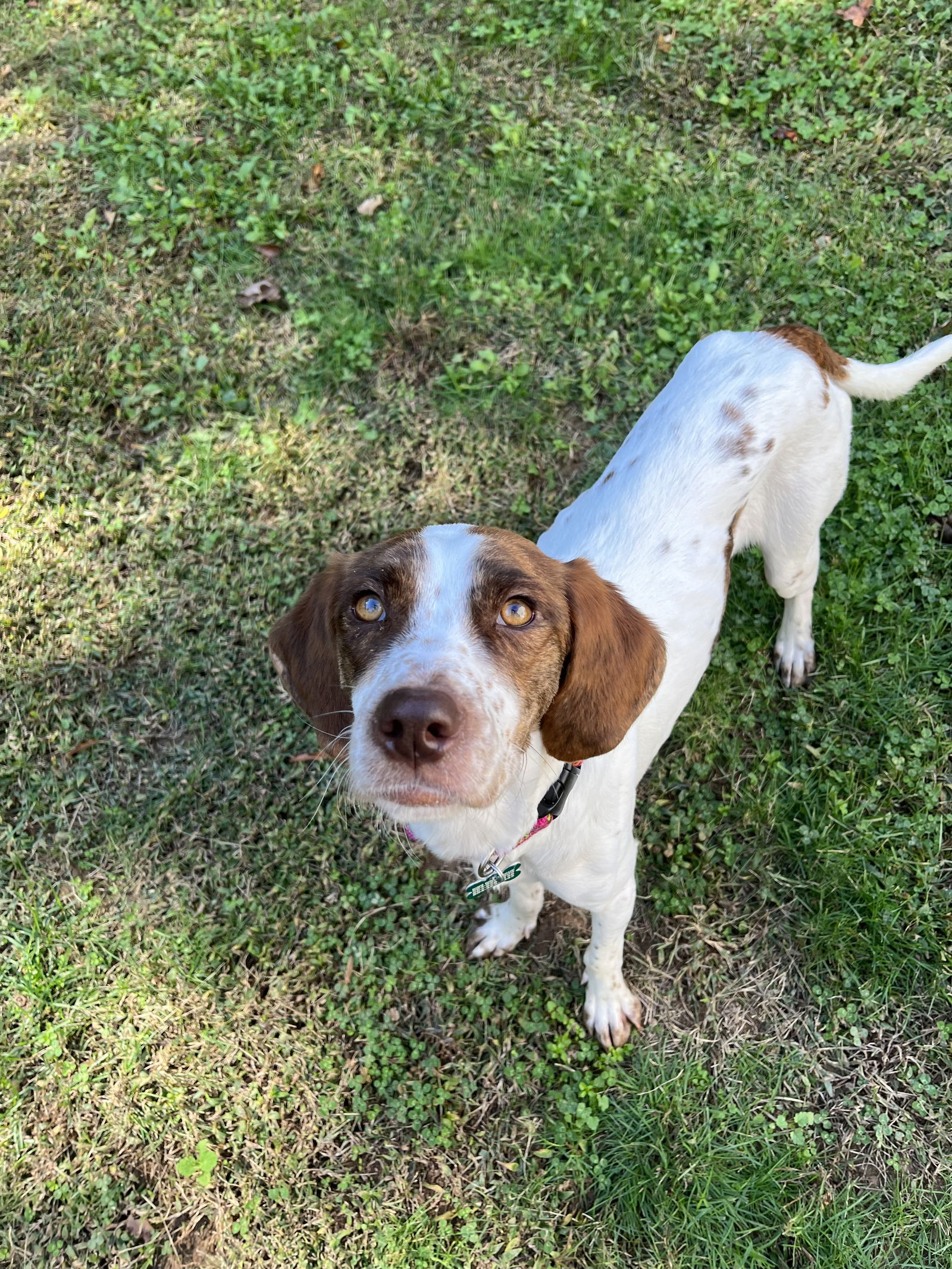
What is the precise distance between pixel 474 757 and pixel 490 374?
3.17 meters

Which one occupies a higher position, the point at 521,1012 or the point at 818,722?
the point at 818,722

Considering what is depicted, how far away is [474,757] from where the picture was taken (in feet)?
6.61

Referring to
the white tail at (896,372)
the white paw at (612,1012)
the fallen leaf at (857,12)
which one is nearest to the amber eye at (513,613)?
the white paw at (612,1012)

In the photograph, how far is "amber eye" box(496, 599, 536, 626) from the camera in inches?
90.9

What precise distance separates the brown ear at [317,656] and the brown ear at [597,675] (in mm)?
620

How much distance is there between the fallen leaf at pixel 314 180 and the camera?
17.2 feet

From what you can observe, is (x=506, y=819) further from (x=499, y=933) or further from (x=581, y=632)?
(x=499, y=933)

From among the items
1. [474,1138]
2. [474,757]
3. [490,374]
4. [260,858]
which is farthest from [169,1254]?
[490,374]

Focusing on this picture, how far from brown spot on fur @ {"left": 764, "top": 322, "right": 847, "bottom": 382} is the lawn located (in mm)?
955

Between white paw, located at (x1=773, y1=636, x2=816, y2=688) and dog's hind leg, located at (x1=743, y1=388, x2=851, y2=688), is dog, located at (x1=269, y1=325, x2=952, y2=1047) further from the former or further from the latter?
white paw, located at (x1=773, y1=636, x2=816, y2=688)

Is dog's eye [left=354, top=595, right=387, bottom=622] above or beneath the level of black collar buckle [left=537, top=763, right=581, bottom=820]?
above

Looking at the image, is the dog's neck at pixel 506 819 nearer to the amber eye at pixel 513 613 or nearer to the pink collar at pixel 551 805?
the pink collar at pixel 551 805

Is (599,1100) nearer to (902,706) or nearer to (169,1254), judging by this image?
(169,1254)

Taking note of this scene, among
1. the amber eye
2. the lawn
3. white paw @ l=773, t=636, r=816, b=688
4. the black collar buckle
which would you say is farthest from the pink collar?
white paw @ l=773, t=636, r=816, b=688
